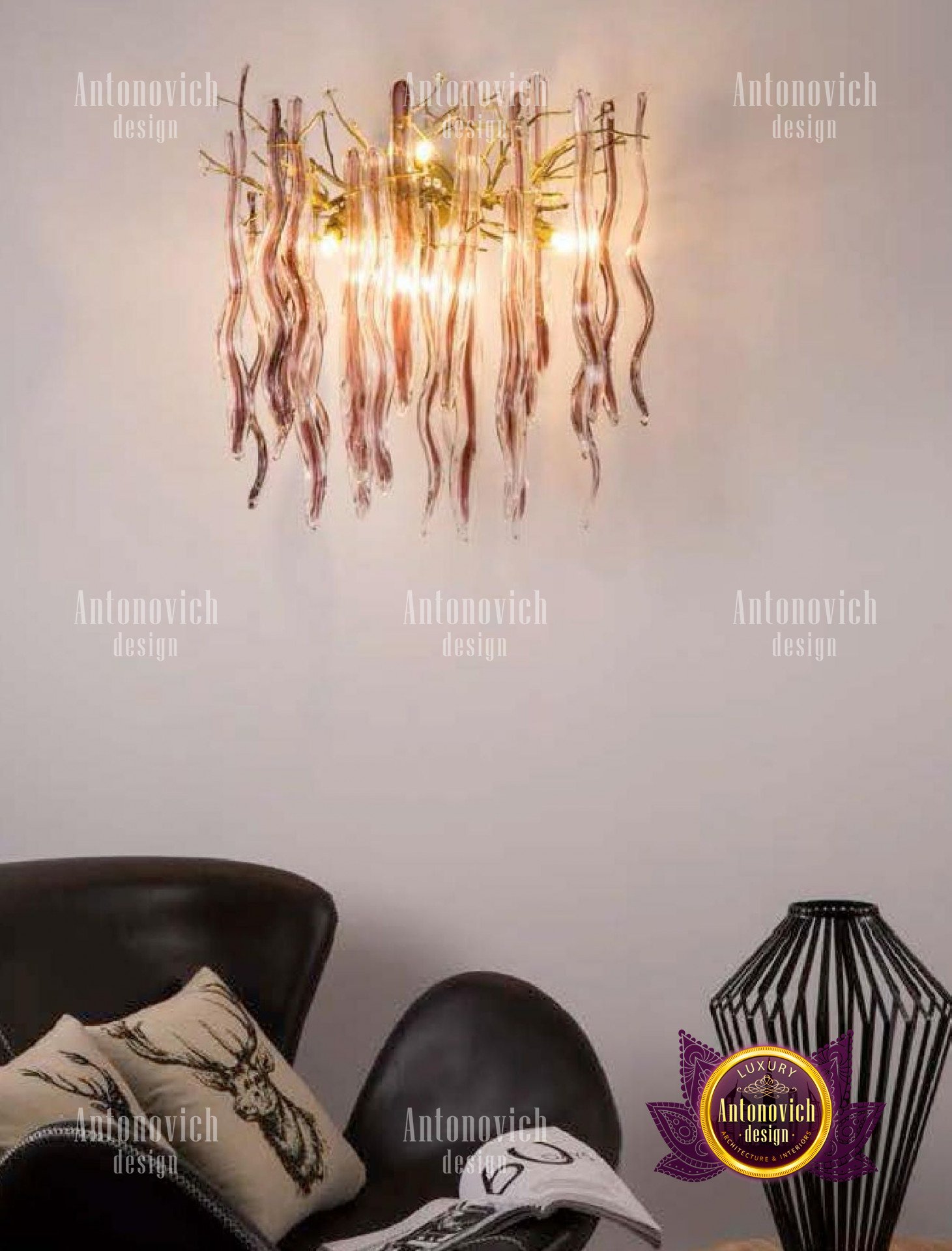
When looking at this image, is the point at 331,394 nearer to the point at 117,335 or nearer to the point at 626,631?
the point at 117,335

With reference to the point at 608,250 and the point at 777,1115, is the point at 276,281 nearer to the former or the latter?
the point at 608,250

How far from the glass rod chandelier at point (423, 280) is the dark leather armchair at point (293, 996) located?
0.72 metres

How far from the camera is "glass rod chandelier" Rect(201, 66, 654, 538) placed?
2.68m

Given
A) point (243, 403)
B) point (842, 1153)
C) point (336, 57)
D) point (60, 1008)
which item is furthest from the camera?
point (336, 57)

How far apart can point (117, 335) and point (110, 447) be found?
0.71 feet

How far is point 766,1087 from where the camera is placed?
217cm

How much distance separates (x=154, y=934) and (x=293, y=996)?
253 millimetres

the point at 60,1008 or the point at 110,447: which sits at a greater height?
the point at 110,447

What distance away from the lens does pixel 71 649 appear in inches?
117

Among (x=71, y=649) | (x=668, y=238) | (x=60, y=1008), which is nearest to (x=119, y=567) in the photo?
(x=71, y=649)

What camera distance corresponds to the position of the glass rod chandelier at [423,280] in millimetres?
2676

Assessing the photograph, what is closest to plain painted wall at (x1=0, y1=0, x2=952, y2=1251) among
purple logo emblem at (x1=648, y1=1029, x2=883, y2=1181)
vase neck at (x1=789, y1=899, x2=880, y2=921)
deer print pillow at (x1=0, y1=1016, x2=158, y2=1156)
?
vase neck at (x1=789, y1=899, x2=880, y2=921)

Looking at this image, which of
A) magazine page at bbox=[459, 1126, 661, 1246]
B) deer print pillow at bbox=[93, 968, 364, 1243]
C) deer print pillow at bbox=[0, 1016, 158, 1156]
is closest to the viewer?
deer print pillow at bbox=[0, 1016, 158, 1156]

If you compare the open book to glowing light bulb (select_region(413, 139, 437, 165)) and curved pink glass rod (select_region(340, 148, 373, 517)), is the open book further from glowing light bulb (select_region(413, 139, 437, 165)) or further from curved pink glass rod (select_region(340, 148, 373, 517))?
glowing light bulb (select_region(413, 139, 437, 165))
